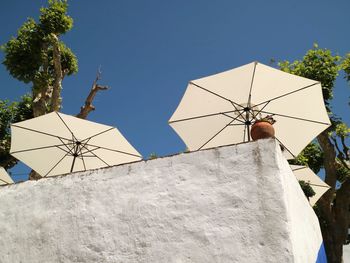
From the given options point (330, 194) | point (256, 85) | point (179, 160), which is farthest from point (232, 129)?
point (330, 194)

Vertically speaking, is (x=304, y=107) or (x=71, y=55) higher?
(x=71, y=55)

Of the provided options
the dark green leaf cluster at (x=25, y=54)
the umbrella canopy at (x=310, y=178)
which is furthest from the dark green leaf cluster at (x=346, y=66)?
the dark green leaf cluster at (x=25, y=54)

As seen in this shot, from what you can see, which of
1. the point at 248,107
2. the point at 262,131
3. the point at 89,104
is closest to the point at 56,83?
the point at 89,104

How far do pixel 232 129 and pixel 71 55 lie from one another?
9.41 m

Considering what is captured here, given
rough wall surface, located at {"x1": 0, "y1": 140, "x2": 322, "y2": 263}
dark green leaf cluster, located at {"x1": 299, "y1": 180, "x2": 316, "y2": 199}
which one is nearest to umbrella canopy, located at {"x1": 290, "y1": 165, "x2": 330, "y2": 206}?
dark green leaf cluster, located at {"x1": 299, "y1": 180, "x2": 316, "y2": 199}

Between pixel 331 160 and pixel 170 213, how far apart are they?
10905 millimetres

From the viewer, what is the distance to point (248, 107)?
7.17m

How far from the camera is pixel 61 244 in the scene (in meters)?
4.12

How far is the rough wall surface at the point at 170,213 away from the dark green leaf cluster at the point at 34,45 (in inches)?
394

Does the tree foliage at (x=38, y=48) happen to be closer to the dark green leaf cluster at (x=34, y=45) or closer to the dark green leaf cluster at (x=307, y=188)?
the dark green leaf cluster at (x=34, y=45)

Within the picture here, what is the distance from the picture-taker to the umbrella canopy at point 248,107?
22.8 feet

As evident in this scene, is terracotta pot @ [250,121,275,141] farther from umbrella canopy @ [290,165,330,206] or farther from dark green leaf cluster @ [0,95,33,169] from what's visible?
dark green leaf cluster @ [0,95,33,169]

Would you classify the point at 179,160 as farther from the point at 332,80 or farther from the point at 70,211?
the point at 332,80

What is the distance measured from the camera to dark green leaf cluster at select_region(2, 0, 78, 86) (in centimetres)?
1366
